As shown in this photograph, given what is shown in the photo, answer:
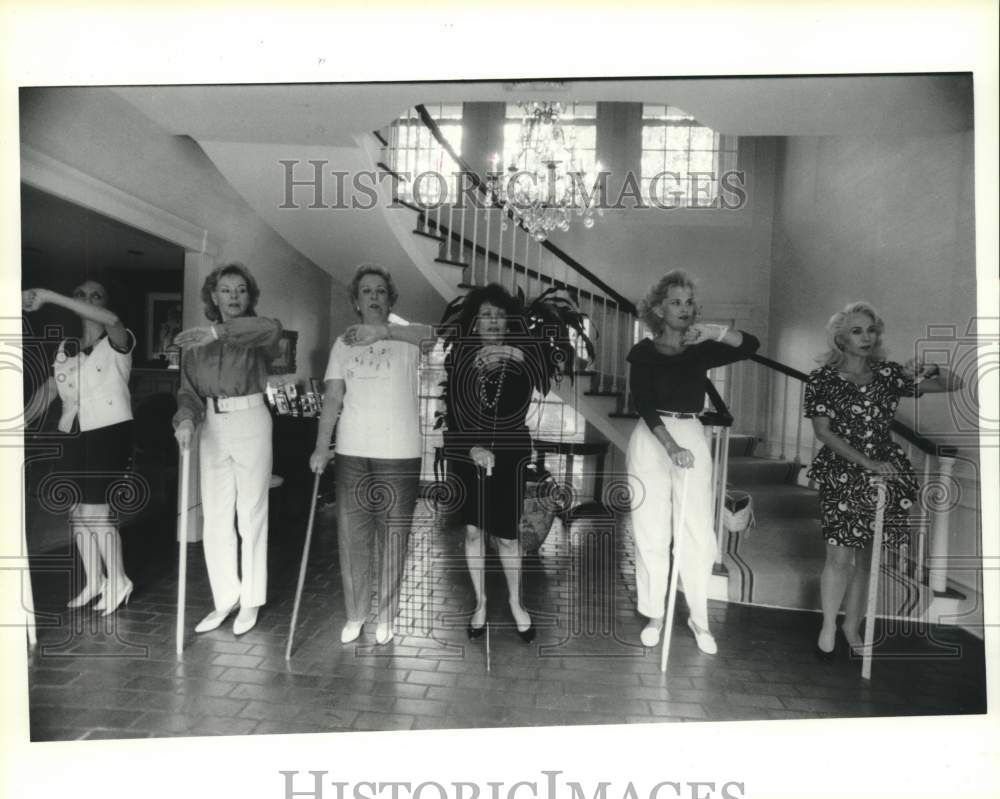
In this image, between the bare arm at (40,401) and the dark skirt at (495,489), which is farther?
the dark skirt at (495,489)

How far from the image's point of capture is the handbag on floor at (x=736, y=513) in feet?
8.28

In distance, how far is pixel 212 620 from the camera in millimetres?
2311

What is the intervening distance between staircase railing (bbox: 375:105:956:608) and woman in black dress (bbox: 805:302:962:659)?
2.9 inches

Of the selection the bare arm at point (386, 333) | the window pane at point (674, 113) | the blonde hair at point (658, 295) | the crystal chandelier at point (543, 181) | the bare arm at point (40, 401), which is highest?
the window pane at point (674, 113)

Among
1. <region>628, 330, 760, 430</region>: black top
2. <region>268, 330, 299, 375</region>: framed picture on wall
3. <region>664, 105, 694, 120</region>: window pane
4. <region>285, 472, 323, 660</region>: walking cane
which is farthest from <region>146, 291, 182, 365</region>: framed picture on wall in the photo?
<region>664, 105, 694, 120</region>: window pane

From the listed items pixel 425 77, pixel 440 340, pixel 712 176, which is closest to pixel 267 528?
pixel 440 340

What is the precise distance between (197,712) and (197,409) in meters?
1.20

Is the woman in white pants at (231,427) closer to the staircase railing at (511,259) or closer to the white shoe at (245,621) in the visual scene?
the white shoe at (245,621)

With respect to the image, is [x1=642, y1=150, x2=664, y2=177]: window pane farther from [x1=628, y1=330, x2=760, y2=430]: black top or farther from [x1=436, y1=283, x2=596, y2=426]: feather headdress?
[x1=628, y1=330, x2=760, y2=430]: black top

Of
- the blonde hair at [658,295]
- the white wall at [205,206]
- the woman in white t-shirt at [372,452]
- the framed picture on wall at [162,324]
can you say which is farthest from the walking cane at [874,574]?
the framed picture on wall at [162,324]

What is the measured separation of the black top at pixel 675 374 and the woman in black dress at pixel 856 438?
0.39 m

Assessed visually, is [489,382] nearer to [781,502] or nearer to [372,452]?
[372,452]

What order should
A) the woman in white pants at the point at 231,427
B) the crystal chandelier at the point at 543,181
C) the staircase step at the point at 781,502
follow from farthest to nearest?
the staircase step at the point at 781,502, the woman in white pants at the point at 231,427, the crystal chandelier at the point at 543,181

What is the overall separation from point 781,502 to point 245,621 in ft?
8.31
